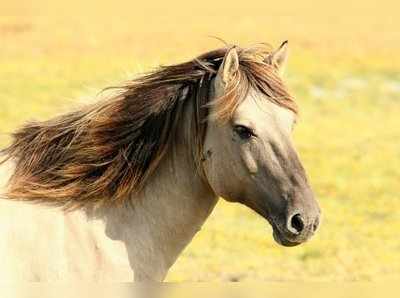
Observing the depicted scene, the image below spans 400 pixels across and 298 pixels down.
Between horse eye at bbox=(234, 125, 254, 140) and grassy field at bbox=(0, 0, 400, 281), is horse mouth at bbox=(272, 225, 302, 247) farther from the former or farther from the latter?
grassy field at bbox=(0, 0, 400, 281)

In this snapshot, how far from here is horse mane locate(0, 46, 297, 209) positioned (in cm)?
556

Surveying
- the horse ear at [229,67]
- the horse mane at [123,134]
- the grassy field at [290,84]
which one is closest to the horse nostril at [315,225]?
the horse mane at [123,134]

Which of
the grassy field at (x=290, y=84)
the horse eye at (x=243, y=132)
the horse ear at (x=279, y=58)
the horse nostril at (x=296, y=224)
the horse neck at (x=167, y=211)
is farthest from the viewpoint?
the grassy field at (x=290, y=84)

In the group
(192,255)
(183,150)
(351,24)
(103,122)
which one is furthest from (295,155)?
(351,24)

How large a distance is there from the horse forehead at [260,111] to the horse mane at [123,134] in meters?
0.05

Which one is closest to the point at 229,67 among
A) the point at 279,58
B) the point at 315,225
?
the point at 279,58

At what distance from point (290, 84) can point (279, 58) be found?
22.7 metres

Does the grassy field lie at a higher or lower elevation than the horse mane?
lower

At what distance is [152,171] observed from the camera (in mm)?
5672

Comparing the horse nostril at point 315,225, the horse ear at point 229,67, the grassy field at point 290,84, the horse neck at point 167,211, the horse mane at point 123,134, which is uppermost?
the horse ear at point 229,67

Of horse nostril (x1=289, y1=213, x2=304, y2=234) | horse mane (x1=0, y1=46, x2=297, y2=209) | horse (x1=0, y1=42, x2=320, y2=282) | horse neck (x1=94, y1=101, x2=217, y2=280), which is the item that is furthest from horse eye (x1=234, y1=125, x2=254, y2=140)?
horse nostril (x1=289, y1=213, x2=304, y2=234)

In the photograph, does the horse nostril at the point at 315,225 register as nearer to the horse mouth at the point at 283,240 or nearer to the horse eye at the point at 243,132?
the horse mouth at the point at 283,240

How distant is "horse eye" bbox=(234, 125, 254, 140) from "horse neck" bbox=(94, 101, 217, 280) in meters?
0.33

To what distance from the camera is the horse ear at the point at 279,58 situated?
5.80 metres
